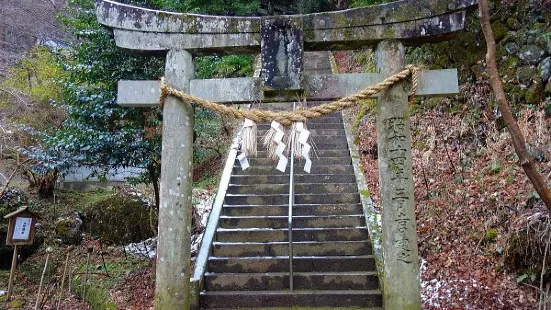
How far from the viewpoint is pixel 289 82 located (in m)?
4.32

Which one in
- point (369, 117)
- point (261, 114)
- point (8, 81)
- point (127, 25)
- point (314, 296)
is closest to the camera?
point (261, 114)

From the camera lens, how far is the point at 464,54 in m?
8.66

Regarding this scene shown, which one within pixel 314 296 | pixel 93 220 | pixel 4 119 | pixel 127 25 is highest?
pixel 4 119

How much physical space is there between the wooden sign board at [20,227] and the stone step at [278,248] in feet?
10.5

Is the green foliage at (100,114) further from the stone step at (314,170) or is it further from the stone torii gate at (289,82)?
the stone torii gate at (289,82)

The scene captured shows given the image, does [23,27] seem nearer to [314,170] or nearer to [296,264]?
[314,170]

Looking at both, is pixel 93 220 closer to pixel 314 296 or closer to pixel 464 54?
pixel 314 296

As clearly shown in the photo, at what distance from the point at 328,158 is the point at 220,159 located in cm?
504

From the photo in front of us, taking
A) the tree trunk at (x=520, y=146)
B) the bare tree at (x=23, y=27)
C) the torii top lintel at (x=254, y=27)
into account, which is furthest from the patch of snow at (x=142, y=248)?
the bare tree at (x=23, y=27)

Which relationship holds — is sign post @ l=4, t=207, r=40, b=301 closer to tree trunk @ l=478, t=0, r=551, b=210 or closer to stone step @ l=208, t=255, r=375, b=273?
stone step @ l=208, t=255, r=375, b=273

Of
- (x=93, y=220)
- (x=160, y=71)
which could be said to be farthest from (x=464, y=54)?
(x=93, y=220)

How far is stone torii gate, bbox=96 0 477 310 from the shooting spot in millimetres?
4309

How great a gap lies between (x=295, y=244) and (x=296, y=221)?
25.7 inches

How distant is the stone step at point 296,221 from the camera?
678 centimetres
